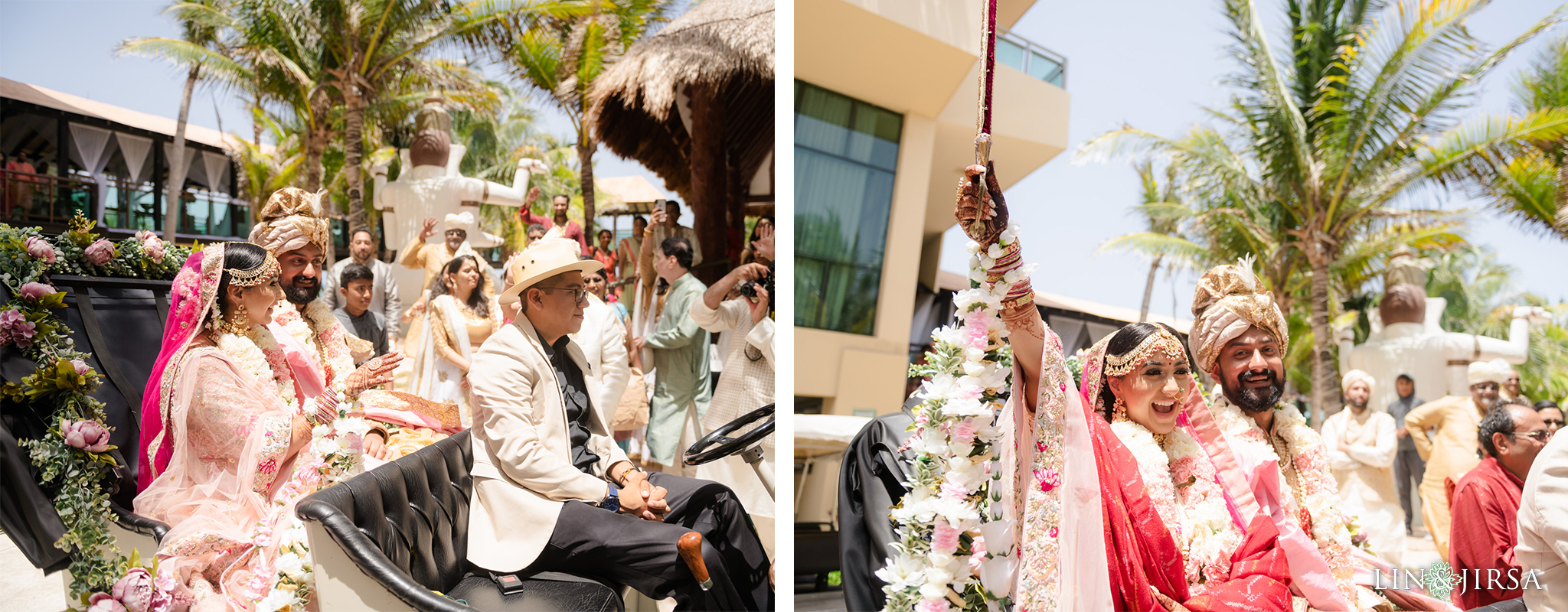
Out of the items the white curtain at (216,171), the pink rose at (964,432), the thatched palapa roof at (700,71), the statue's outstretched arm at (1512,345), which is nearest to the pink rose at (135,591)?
the pink rose at (964,432)

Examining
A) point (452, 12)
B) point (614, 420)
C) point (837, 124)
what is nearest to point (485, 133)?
point (452, 12)

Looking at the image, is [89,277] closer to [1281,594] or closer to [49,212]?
[49,212]

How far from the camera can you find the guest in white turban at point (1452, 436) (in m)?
6.43

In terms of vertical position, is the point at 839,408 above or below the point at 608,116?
below

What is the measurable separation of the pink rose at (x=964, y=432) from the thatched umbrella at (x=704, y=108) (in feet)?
13.8

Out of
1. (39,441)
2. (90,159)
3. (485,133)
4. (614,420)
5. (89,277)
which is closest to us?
(39,441)

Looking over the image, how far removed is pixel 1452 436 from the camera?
6.61m

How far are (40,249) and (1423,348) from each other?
429 inches

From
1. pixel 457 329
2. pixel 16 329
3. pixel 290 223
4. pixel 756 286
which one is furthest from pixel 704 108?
pixel 16 329

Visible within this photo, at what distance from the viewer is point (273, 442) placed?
2.76 meters

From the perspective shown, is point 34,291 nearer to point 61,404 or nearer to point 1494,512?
point 61,404

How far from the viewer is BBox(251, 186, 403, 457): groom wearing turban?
10.0 feet

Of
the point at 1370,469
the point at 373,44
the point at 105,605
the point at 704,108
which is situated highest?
the point at 373,44

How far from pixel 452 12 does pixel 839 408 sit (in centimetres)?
538
